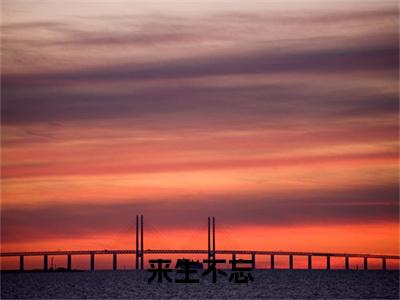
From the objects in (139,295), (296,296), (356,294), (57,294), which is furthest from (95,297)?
(356,294)

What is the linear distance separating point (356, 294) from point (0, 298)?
36.9 metres

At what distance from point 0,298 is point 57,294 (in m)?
10.2

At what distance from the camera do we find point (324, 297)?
98.4 meters

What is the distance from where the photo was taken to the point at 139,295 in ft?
339

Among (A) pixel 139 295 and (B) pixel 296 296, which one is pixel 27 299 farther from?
(B) pixel 296 296

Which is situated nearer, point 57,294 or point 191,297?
point 191,297

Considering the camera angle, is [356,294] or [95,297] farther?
[356,294]

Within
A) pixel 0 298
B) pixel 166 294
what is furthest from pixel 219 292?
pixel 0 298

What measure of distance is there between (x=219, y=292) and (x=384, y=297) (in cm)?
1799

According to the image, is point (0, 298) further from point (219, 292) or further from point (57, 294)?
point (219, 292)

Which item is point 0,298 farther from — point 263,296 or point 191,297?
point 263,296

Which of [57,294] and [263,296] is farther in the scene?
[57,294]

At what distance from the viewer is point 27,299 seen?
100375 mm

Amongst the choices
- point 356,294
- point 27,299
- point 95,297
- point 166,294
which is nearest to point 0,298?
point 27,299
